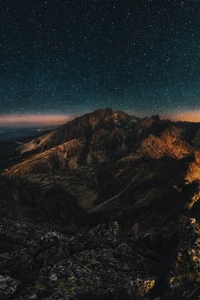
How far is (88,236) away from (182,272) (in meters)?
11.0

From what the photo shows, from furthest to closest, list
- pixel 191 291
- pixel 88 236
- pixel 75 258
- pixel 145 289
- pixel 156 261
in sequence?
pixel 88 236
pixel 156 261
pixel 75 258
pixel 145 289
pixel 191 291

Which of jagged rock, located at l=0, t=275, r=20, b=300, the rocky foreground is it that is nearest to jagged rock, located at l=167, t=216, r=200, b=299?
the rocky foreground

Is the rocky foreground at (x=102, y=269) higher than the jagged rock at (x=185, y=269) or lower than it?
lower

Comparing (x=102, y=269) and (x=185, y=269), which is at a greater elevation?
(x=185, y=269)

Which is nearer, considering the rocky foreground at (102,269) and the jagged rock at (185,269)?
the jagged rock at (185,269)

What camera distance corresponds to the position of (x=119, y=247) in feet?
87.8

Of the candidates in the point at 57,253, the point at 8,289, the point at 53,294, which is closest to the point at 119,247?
the point at 57,253

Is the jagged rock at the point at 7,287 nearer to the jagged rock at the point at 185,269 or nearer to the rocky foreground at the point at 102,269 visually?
the rocky foreground at the point at 102,269

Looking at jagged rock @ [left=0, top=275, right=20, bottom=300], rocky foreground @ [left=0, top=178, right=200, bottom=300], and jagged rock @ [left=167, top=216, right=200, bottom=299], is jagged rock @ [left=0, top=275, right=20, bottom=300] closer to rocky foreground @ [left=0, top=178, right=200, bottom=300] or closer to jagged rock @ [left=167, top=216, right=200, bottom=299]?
rocky foreground @ [left=0, top=178, right=200, bottom=300]

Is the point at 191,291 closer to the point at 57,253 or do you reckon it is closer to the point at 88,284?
the point at 88,284

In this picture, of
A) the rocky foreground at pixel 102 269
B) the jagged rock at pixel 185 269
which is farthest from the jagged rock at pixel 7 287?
the jagged rock at pixel 185 269

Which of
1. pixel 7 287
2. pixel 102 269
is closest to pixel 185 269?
pixel 102 269

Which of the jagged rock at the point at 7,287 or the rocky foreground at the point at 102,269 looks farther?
the rocky foreground at the point at 102,269

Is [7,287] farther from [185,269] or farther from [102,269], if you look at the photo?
[185,269]
